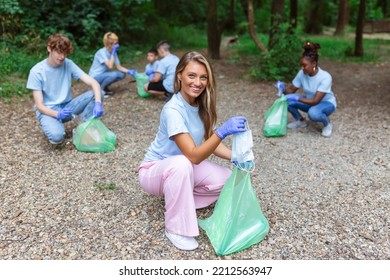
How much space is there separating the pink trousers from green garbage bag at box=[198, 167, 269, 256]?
0.44 feet

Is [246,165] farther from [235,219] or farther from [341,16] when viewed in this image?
[341,16]

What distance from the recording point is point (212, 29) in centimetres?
833

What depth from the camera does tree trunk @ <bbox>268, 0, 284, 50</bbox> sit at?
6852mm

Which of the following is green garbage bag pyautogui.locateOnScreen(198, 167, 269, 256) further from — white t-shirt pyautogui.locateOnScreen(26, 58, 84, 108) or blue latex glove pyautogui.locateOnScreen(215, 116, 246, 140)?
white t-shirt pyautogui.locateOnScreen(26, 58, 84, 108)

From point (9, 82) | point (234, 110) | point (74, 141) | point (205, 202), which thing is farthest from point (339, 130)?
point (9, 82)

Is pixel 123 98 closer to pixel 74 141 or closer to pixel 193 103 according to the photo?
pixel 74 141

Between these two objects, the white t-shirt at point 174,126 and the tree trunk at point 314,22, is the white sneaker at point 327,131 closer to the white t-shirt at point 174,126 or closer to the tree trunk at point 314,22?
the white t-shirt at point 174,126

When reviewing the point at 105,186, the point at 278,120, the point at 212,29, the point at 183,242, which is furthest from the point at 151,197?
the point at 212,29

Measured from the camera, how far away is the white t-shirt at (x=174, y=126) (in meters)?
2.19

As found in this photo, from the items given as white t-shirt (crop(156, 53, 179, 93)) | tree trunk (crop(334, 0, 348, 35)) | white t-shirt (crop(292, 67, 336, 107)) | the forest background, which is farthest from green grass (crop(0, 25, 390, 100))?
white t-shirt (crop(292, 67, 336, 107))

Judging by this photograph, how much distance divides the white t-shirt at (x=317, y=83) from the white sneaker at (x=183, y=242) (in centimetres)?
250
